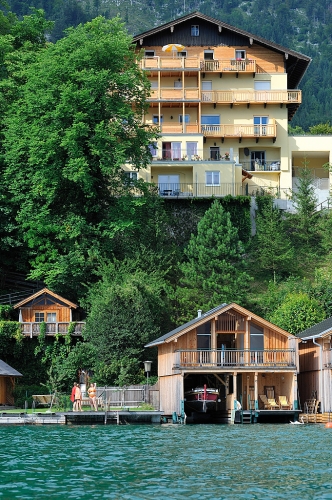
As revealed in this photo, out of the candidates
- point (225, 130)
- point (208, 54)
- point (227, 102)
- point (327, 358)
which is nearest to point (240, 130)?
point (225, 130)

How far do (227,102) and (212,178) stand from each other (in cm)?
876

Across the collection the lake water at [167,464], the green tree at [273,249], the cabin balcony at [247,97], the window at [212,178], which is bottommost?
the lake water at [167,464]

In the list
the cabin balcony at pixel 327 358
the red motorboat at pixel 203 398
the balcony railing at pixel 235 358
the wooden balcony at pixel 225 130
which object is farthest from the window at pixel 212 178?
the red motorboat at pixel 203 398

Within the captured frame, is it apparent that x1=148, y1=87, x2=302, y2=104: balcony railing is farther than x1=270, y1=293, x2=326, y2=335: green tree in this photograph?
Yes

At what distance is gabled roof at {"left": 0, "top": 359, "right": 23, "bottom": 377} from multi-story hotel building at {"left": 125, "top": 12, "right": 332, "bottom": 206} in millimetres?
25191

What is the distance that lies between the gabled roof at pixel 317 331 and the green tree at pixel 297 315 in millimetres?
1804

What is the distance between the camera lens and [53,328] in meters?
55.1

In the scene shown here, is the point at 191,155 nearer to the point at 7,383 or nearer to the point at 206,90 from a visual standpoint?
the point at 206,90

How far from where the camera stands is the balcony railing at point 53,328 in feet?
179

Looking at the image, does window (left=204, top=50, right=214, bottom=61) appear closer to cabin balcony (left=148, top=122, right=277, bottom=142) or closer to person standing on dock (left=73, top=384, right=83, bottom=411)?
cabin balcony (left=148, top=122, right=277, bottom=142)

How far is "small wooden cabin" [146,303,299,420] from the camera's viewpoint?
45625 millimetres

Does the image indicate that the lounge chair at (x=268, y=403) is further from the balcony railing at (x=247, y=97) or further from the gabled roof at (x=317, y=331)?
the balcony railing at (x=247, y=97)

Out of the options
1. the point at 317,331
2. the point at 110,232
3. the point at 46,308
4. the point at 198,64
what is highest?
the point at 198,64

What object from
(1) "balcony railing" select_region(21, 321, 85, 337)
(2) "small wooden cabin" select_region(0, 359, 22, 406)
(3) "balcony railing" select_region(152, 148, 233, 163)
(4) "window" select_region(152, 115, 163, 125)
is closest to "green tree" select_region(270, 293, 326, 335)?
(1) "balcony railing" select_region(21, 321, 85, 337)
